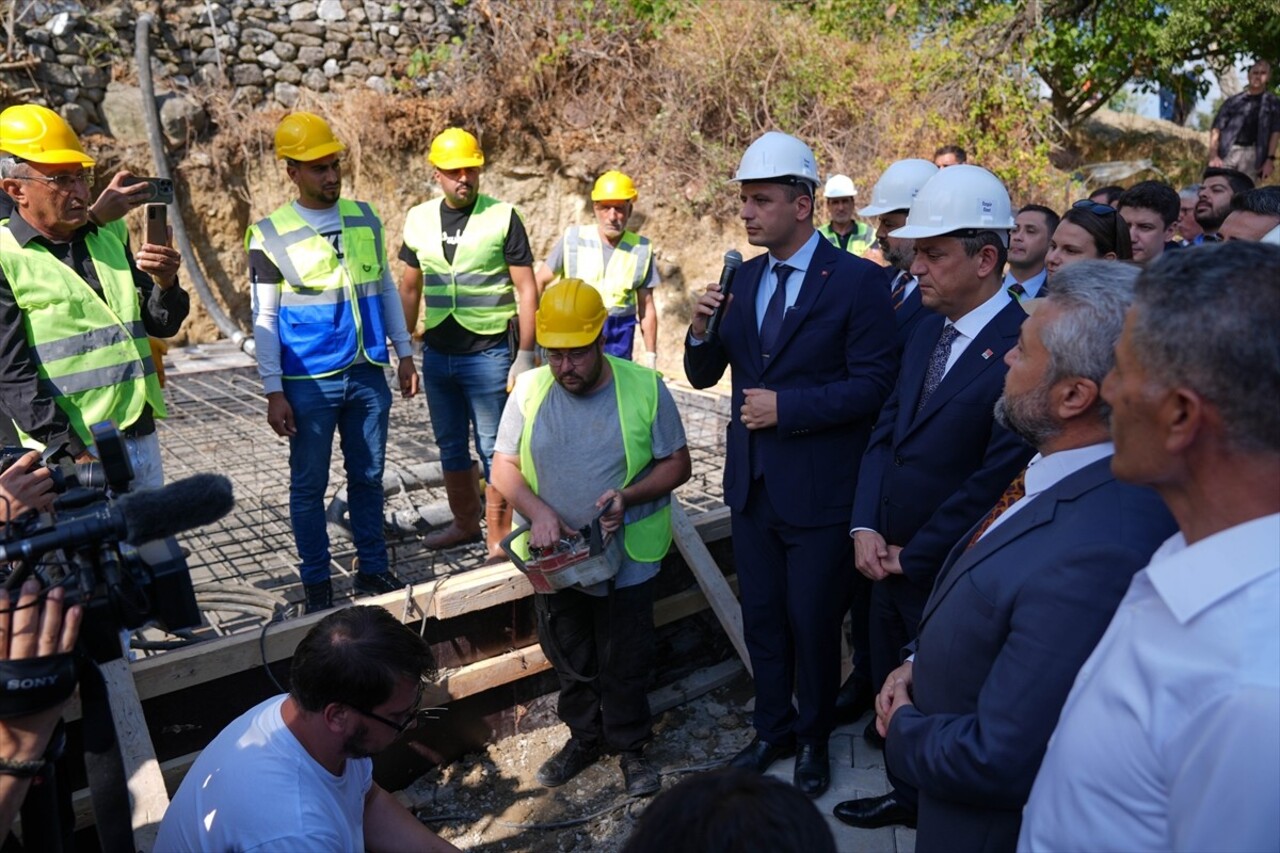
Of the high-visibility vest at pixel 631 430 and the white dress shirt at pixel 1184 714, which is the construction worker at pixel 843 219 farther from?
the white dress shirt at pixel 1184 714

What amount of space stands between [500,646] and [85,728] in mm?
2212

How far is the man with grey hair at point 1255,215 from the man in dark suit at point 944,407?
1.97 meters

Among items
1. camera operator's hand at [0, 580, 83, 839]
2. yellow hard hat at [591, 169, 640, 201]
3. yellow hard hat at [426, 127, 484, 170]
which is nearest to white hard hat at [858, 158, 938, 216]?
yellow hard hat at [591, 169, 640, 201]

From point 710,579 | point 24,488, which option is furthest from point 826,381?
point 24,488

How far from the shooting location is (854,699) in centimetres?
393

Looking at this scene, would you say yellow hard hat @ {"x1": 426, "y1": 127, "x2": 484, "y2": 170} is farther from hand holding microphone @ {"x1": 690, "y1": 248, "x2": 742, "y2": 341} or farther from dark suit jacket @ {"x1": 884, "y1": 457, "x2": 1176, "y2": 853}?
dark suit jacket @ {"x1": 884, "y1": 457, "x2": 1176, "y2": 853}

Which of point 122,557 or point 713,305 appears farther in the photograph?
point 713,305

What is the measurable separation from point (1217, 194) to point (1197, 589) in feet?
18.5

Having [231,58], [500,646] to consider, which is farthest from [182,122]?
[500,646]

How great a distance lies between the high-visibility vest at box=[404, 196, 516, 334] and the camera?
4.81 metres

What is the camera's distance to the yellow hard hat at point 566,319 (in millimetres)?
3195

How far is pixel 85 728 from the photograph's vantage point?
1.83 meters

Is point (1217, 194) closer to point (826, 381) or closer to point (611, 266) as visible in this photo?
point (611, 266)

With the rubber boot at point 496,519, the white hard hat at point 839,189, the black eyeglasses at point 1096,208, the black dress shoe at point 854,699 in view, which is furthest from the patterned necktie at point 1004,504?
the white hard hat at point 839,189
